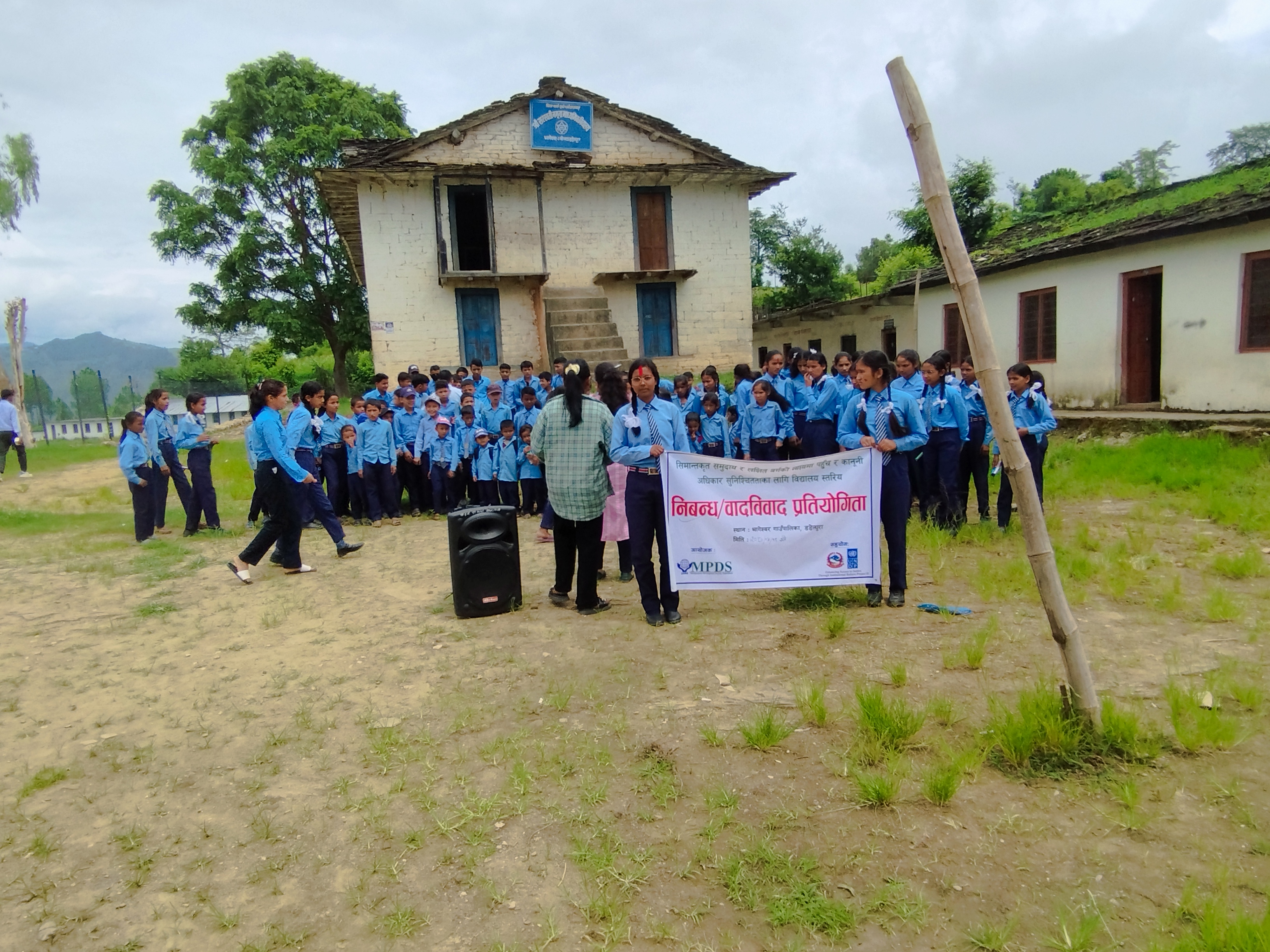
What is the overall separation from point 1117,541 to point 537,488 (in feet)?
20.9

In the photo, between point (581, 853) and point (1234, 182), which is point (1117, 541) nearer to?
point (581, 853)

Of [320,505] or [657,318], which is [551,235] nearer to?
[657,318]

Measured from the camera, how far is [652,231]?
1991cm

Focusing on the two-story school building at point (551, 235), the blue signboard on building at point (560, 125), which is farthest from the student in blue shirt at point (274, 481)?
the blue signboard on building at point (560, 125)

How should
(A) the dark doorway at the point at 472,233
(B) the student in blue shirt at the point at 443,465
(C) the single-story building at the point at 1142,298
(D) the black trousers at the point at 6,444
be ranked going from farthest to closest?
1. (A) the dark doorway at the point at 472,233
2. (D) the black trousers at the point at 6,444
3. (C) the single-story building at the point at 1142,298
4. (B) the student in blue shirt at the point at 443,465

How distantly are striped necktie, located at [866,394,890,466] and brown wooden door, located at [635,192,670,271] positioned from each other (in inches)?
587

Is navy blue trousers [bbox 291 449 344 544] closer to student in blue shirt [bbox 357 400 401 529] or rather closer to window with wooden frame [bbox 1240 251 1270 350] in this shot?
student in blue shirt [bbox 357 400 401 529]

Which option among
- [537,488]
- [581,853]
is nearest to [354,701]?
[581,853]

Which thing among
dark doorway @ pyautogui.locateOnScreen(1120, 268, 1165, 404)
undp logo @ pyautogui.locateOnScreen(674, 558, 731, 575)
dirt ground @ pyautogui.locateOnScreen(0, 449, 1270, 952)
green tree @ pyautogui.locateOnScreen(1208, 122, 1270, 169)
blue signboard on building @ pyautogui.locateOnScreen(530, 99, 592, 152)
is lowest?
dirt ground @ pyautogui.locateOnScreen(0, 449, 1270, 952)

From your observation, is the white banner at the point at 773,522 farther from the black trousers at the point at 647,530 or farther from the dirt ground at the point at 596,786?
the dirt ground at the point at 596,786

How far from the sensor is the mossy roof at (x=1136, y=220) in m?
12.2

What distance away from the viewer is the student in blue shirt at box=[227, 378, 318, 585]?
7.02 m

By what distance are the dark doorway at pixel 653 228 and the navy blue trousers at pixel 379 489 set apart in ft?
37.5

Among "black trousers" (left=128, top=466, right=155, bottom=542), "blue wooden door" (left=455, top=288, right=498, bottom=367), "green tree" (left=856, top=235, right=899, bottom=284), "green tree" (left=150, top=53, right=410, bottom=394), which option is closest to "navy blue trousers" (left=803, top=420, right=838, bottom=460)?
"black trousers" (left=128, top=466, right=155, bottom=542)
